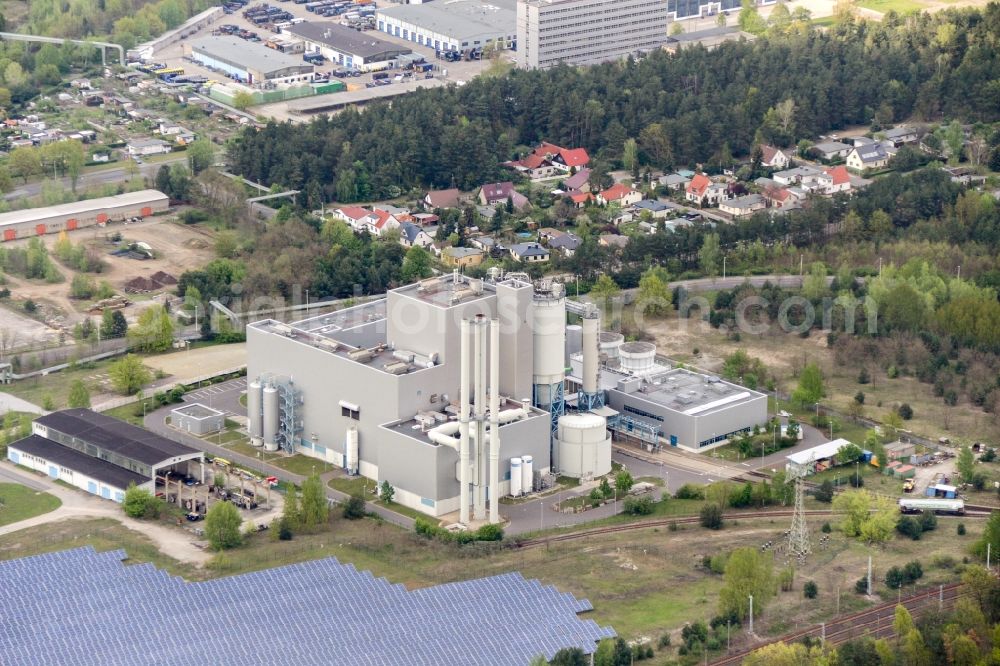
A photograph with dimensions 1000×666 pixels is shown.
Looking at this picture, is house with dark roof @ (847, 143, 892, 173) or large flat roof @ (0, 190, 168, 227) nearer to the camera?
large flat roof @ (0, 190, 168, 227)

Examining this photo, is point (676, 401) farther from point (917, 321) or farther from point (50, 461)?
point (50, 461)

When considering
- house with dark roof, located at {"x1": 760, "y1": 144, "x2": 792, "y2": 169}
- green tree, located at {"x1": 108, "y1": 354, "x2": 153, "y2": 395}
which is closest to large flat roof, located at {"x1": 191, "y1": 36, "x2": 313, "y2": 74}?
house with dark roof, located at {"x1": 760, "y1": 144, "x2": 792, "y2": 169}

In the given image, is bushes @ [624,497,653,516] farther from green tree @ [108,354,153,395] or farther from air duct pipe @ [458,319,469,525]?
green tree @ [108,354,153,395]

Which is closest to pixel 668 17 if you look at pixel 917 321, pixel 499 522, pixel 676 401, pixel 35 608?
pixel 917 321

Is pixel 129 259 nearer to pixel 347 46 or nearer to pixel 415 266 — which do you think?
pixel 415 266

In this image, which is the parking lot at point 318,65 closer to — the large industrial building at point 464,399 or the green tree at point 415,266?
the green tree at point 415,266
